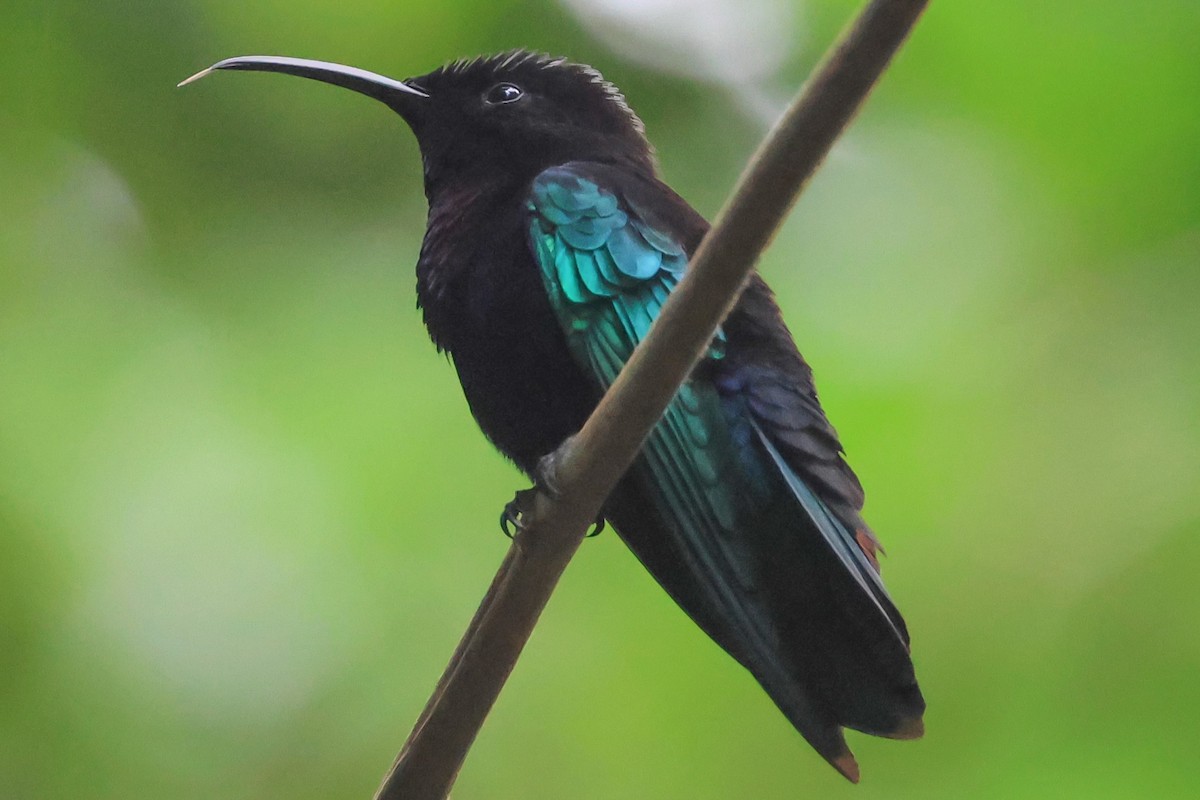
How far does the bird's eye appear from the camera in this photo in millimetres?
2695

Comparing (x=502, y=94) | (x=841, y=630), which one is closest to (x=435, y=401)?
(x=502, y=94)

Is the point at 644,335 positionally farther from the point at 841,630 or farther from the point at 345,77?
the point at 345,77

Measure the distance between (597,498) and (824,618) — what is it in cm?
60

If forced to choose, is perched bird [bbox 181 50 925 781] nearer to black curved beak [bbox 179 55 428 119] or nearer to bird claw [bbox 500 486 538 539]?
black curved beak [bbox 179 55 428 119]

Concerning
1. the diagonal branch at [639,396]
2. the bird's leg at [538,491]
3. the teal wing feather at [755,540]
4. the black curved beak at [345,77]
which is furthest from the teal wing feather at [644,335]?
the black curved beak at [345,77]

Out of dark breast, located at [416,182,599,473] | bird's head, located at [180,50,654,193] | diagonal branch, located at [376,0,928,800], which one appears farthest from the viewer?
bird's head, located at [180,50,654,193]

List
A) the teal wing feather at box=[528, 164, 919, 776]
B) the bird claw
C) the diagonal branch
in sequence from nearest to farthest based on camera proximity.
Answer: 1. the diagonal branch
2. the teal wing feather at box=[528, 164, 919, 776]
3. the bird claw

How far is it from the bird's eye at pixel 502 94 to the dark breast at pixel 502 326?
36 centimetres

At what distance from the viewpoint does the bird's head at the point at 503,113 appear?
8.43 ft

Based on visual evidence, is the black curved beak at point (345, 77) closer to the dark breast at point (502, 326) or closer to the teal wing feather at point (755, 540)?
the dark breast at point (502, 326)

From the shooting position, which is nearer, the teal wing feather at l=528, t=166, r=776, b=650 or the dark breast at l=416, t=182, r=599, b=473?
the teal wing feather at l=528, t=166, r=776, b=650

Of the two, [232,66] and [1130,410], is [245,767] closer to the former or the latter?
[232,66]

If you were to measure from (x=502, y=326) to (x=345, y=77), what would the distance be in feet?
2.58

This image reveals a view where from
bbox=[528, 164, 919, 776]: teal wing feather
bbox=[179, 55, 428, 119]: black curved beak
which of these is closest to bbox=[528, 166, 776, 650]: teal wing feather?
bbox=[528, 164, 919, 776]: teal wing feather
